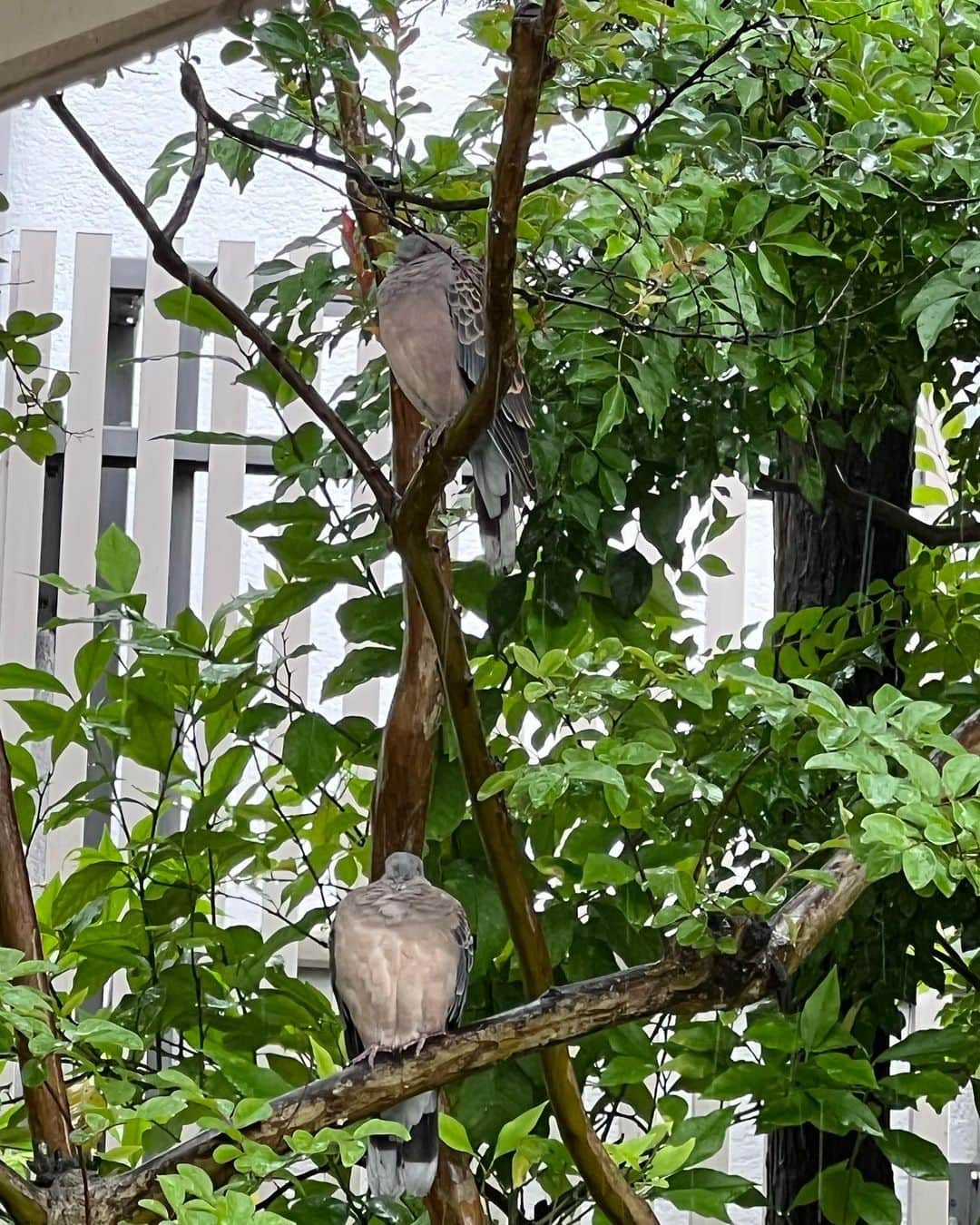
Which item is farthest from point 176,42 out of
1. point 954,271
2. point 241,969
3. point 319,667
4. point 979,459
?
point 319,667

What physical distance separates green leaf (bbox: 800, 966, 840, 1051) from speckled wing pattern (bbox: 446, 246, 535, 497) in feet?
1.32

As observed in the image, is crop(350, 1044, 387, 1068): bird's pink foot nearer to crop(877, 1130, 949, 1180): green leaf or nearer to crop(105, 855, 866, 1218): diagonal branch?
crop(105, 855, 866, 1218): diagonal branch

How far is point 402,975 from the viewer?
0.99m

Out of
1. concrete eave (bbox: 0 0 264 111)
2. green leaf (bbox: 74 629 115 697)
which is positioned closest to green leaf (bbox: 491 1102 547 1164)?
green leaf (bbox: 74 629 115 697)

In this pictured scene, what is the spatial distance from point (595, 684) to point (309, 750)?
12.6 inches

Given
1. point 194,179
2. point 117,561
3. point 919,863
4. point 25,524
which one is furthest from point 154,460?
point 919,863

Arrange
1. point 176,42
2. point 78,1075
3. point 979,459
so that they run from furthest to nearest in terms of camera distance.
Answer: point 979,459, point 78,1075, point 176,42

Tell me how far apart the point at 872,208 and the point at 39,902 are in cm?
93

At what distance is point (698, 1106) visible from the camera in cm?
171

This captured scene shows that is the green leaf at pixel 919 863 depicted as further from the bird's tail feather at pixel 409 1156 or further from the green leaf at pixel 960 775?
the bird's tail feather at pixel 409 1156

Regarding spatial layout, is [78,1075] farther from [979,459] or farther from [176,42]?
[979,459]

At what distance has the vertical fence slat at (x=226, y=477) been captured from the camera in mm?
1750

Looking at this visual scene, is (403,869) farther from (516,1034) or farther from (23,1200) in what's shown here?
(23,1200)

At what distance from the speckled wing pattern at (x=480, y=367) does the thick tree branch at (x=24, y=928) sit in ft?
1.28
